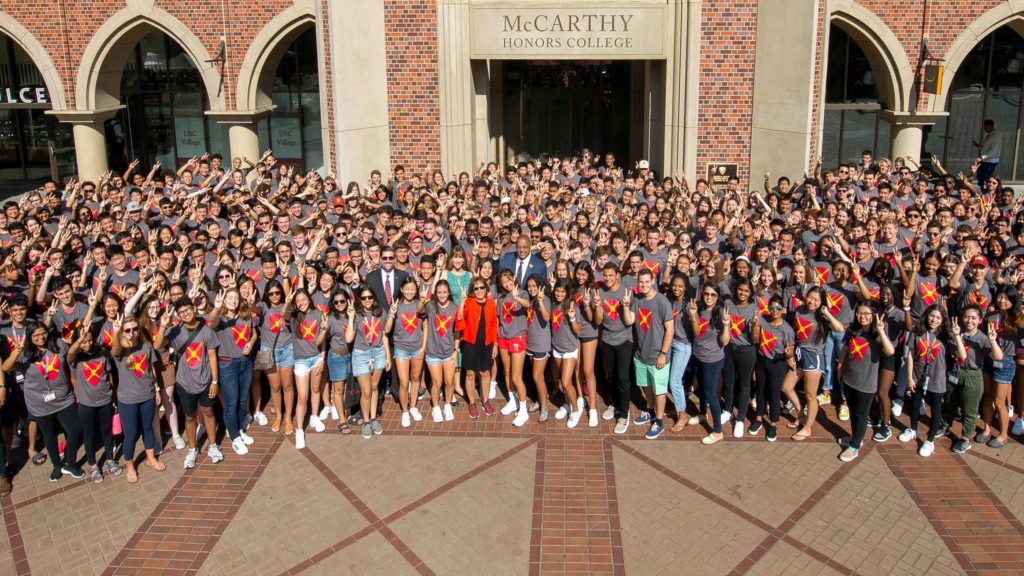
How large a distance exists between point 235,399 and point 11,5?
48.6ft

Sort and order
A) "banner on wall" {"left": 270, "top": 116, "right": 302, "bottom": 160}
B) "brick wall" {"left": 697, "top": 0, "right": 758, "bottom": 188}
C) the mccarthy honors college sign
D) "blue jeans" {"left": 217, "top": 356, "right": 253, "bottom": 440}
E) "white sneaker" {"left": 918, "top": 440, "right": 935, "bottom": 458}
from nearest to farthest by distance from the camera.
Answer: "white sneaker" {"left": 918, "top": 440, "right": 935, "bottom": 458}, "blue jeans" {"left": 217, "top": 356, "right": 253, "bottom": 440}, "brick wall" {"left": 697, "top": 0, "right": 758, "bottom": 188}, the mccarthy honors college sign, "banner on wall" {"left": 270, "top": 116, "right": 302, "bottom": 160}

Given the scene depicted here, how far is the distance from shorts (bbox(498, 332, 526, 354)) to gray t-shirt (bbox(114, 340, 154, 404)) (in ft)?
11.0

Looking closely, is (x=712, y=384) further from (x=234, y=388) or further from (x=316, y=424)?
(x=234, y=388)

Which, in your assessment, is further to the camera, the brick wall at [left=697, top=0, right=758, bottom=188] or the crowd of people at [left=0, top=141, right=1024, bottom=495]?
the brick wall at [left=697, top=0, right=758, bottom=188]

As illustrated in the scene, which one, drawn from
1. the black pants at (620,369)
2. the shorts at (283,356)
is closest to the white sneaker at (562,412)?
the black pants at (620,369)

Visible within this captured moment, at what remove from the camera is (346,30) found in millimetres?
14836

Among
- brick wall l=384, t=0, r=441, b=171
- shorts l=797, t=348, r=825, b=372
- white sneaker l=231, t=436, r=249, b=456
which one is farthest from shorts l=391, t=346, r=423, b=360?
brick wall l=384, t=0, r=441, b=171

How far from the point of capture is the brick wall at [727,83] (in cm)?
1477

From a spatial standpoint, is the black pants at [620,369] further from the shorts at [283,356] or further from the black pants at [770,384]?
the shorts at [283,356]

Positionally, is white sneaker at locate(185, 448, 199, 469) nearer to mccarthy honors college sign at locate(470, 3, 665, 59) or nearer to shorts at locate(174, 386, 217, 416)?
shorts at locate(174, 386, 217, 416)

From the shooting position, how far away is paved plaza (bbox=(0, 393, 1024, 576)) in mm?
6793

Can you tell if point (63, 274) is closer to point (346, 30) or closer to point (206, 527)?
point (206, 527)

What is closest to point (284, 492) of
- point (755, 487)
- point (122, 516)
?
point (122, 516)

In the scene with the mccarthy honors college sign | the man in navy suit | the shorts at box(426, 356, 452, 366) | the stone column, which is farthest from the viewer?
the stone column
